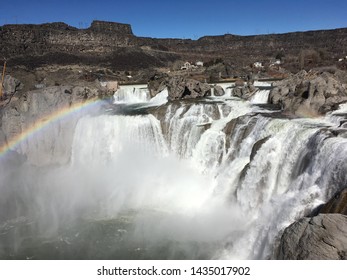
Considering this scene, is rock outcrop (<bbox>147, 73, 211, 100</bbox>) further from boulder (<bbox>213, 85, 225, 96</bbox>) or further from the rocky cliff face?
the rocky cliff face

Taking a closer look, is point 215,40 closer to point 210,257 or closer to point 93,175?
point 93,175

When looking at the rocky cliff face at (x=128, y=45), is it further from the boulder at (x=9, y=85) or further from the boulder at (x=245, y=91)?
the boulder at (x=245, y=91)

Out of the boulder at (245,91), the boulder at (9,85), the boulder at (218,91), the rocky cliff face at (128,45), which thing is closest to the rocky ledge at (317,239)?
the boulder at (245,91)

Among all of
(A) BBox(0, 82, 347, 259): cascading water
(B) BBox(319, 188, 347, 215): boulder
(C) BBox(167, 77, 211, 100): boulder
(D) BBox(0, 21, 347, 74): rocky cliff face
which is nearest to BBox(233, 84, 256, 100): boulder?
(A) BBox(0, 82, 347, 259): cascading water

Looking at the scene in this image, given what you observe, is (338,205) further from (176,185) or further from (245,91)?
(245,91)

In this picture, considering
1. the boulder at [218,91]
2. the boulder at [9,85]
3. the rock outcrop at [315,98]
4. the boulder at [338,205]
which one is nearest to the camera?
the boulder at [338,205]

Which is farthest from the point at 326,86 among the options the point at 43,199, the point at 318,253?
the point at 43,199
